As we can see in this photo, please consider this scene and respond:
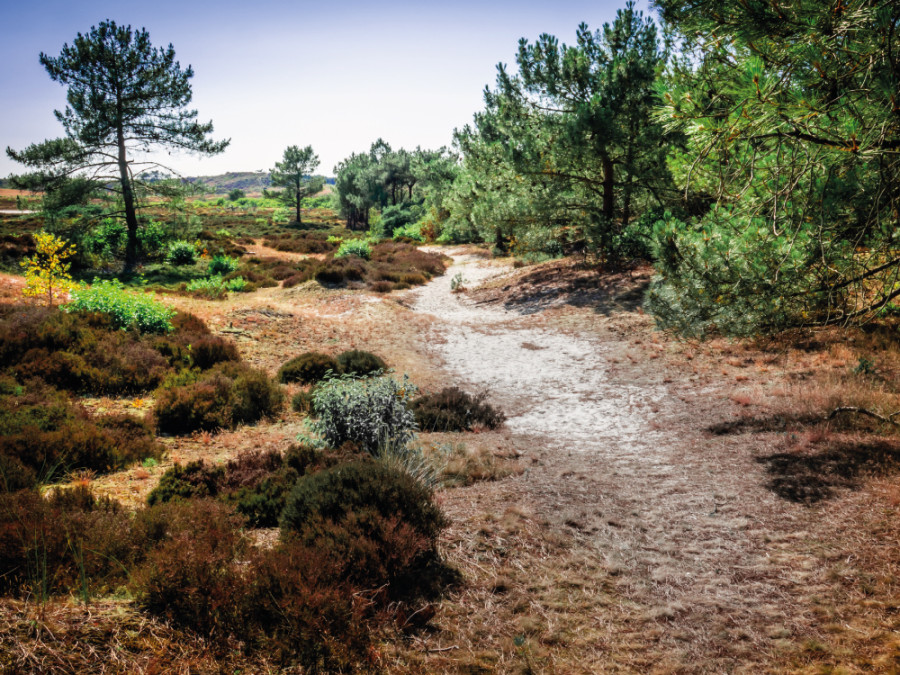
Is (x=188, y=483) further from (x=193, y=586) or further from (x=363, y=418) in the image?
(x=193, y=586)

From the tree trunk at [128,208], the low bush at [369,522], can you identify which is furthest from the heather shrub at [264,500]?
the tree trunk at [128,208]

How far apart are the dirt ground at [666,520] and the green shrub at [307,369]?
1.93m

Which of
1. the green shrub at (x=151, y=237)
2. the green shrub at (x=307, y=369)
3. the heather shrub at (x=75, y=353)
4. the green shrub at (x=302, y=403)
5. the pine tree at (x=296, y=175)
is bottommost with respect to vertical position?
the green shrub at (x=302, y=403)

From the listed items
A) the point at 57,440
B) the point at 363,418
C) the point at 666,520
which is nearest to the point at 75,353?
the point at 57,440

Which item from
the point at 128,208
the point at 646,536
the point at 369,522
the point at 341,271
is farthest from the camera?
the point at 128,208

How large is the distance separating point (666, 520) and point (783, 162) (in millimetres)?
3993

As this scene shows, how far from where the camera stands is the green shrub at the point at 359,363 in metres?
9.99

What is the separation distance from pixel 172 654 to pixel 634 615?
2.88 meters

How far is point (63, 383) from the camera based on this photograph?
7.46m

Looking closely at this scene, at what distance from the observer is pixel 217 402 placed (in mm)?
7648

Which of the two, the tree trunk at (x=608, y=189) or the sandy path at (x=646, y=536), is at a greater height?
the tree trunk at (x=608, y=189)

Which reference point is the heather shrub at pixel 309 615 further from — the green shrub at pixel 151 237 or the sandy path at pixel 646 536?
the green shrub at pixel 151 237

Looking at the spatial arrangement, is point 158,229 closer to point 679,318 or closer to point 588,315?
point 588,315

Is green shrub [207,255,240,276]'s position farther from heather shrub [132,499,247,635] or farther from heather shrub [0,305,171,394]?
heather shrub [132,499,247,635]
